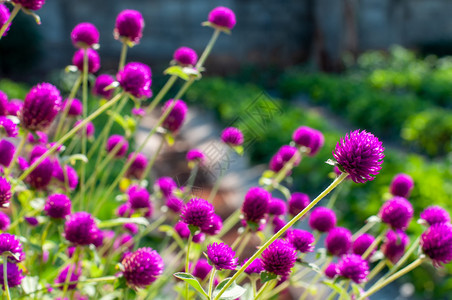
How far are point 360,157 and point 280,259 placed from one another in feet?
0.71

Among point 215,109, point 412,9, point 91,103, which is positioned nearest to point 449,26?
point 412,9

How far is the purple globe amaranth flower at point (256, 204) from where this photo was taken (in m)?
0.93

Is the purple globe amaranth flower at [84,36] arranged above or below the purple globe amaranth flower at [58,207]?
above

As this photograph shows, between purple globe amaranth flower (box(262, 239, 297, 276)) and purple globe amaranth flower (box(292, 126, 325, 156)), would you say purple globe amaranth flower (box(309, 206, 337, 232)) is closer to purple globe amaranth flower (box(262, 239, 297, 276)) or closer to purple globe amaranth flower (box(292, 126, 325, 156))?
purple globe amaranth flower (box(292, 126, 325, 156))

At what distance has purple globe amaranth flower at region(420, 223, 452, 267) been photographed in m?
0.87

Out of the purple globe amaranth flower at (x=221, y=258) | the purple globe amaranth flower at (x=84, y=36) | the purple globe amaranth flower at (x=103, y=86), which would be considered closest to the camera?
the purple globe amaranth flower at (x=221, y=258)

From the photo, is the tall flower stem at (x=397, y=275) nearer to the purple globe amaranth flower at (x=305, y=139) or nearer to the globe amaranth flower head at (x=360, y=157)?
the globe amaranth flower head at (x=360, y=157)

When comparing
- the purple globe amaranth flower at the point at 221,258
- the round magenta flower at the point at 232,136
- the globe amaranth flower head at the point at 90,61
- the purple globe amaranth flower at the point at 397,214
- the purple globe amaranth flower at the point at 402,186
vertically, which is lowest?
the purple globe amaranth flower at the point at 221,258

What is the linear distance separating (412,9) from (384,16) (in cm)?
101

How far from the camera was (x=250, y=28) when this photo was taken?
10180 millimetres

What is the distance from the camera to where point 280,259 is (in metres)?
0.74

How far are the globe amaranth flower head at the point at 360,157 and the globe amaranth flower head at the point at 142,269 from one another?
0.37m

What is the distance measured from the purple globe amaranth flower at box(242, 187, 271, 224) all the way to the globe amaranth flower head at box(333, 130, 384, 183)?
33 cm

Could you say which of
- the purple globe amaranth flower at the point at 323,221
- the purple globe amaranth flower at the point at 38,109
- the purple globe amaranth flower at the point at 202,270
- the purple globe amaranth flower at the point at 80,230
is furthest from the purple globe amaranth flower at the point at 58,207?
the purple globe amaranth flower at the point at 323,221
